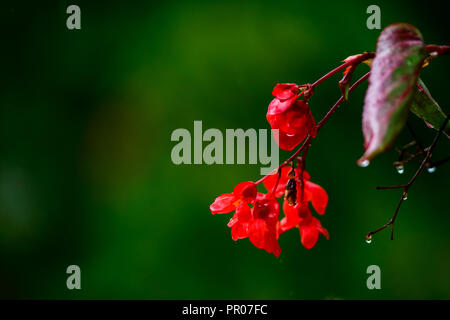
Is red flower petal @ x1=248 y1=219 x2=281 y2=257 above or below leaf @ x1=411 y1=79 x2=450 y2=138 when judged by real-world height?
below

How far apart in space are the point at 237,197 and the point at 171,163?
2.70ft

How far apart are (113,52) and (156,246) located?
524mm

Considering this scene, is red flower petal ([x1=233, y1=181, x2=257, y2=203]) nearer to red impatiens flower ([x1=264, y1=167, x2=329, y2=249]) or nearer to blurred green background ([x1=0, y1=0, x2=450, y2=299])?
red impatiens flower ([x1=264, y1=167, x2=329, y2=249])

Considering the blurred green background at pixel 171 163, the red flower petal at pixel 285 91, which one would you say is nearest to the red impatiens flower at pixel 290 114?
the red flower petal at pixel 285 91

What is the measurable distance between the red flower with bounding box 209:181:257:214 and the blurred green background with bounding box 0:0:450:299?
0.79 metres

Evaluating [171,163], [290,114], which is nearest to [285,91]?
[290,114]

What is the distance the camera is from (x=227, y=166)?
1156 mm

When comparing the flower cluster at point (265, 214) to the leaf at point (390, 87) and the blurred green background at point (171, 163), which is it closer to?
the leaf at point (390, 87)

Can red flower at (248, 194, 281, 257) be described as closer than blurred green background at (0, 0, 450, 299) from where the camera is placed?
Yes

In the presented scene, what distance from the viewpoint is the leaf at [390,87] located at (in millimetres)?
182

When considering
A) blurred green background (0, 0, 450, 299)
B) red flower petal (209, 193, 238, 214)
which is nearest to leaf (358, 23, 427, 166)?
red flower petal (209, 193, 238, 214)

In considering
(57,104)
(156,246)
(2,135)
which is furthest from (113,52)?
(156,246)

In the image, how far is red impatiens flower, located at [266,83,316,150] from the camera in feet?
0.96

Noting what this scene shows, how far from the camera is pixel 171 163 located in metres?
1.17
